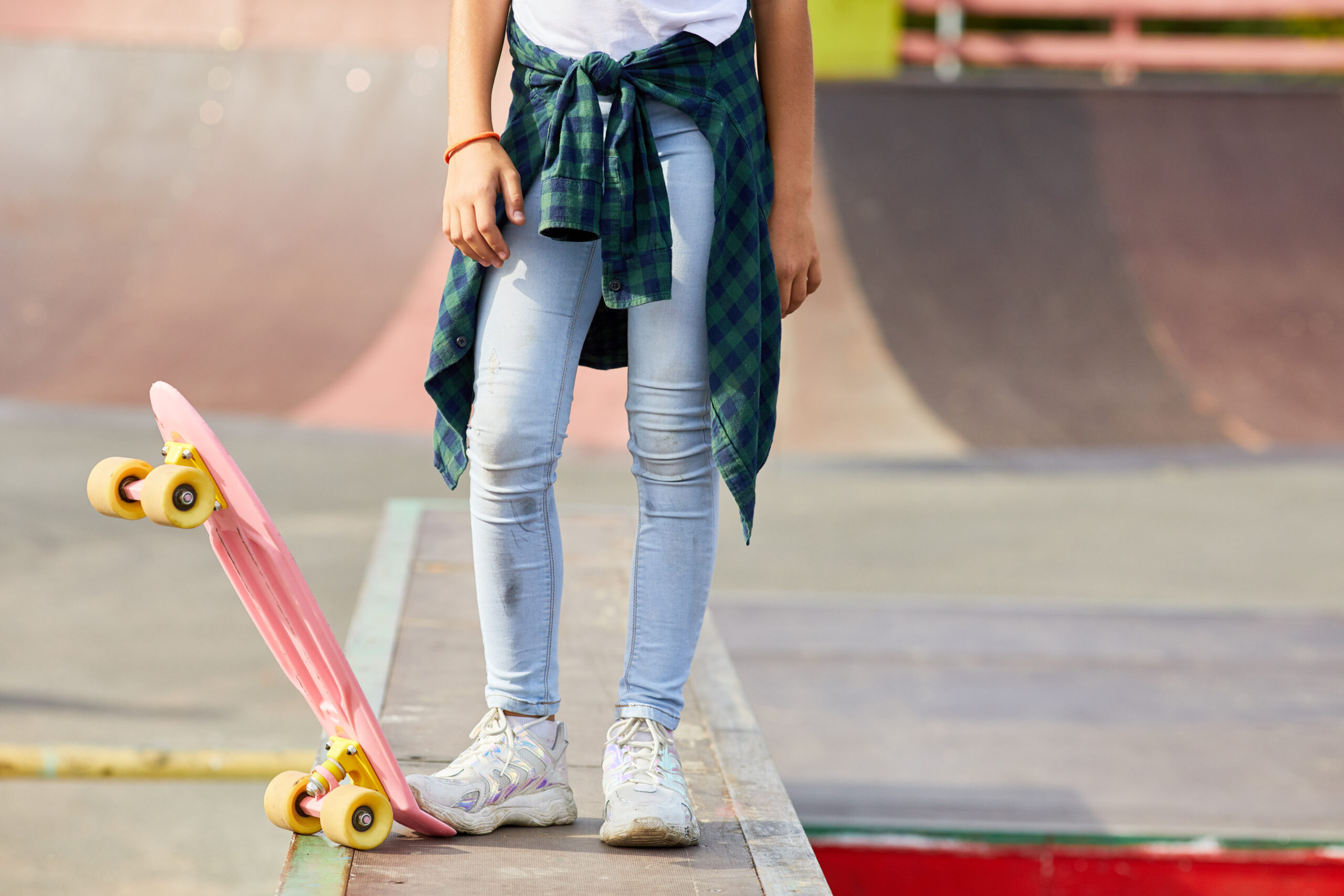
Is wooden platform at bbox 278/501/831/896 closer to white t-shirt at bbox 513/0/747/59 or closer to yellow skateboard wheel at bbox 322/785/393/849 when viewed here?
yellow skateboard wheel at bbox 322/785/393/849

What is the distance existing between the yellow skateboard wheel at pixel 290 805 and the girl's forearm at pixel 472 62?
0.77 meters

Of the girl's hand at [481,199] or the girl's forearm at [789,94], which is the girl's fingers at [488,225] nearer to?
the girl's hand at [481,199]

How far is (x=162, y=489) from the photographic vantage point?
4.24ft

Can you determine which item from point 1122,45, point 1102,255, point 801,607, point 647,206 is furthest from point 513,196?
point 1122,45

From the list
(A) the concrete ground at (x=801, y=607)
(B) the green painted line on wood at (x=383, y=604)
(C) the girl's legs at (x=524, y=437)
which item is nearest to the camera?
(C) the girl's legs at (x=524, y=437)

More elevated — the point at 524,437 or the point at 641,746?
the point at 524,437

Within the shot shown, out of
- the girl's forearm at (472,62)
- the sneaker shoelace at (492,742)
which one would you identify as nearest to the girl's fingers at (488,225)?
the girl's forearm at (472,62)

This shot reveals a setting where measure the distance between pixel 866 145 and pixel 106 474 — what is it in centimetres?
709

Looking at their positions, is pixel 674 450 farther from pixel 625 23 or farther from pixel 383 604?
pixel 383 604

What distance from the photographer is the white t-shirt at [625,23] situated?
1.53 meters

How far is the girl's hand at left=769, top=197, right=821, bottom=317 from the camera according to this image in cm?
163

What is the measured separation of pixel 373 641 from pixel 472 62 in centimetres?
117

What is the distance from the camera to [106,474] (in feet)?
4.35

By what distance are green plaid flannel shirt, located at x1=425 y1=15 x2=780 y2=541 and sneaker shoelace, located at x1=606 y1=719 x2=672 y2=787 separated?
0.28m
